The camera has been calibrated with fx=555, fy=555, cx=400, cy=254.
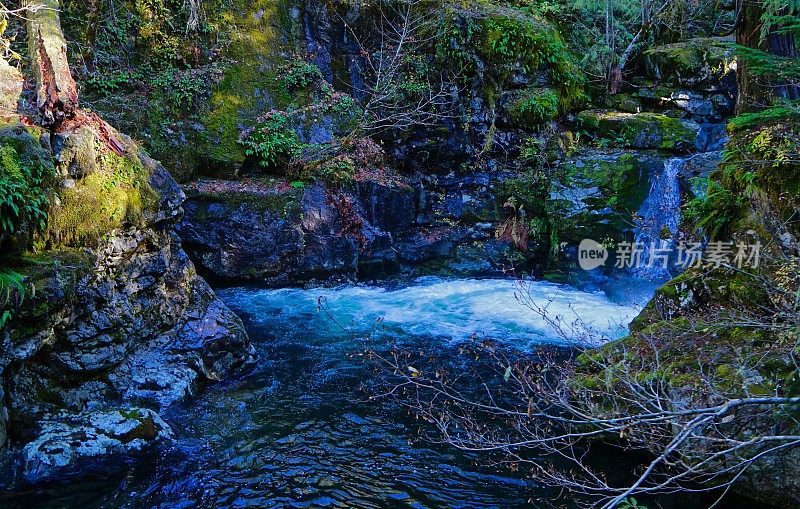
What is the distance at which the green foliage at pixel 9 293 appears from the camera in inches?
216

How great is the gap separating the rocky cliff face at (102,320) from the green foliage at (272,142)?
Answer: 12.5 feet

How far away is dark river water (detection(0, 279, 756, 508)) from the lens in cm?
507

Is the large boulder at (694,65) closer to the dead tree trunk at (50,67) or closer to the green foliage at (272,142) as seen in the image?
the green foliage at (272,142)

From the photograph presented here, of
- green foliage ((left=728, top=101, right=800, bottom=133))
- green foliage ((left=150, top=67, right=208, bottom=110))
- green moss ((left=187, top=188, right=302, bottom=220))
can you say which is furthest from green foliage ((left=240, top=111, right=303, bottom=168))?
green foliage ((left=728, top=101, right=800, bottom=133))

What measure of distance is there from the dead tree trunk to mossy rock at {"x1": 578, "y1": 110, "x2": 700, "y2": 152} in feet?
36.5

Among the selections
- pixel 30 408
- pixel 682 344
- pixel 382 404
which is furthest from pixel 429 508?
pixel 30 408

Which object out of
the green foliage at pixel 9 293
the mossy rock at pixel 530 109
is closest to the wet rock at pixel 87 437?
the green foliage at pixel 9 293

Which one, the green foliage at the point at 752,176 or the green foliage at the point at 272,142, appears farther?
the green foliage at the point at 272,142

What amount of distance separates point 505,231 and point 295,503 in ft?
29.1

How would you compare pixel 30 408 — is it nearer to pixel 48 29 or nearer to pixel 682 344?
pixel 48 29

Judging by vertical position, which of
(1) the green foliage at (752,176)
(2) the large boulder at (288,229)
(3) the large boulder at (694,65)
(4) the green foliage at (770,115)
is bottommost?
(2) the large boulder at (288,229)

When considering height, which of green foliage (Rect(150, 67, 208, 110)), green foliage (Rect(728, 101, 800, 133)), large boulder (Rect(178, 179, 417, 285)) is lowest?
large boulder (Rect(178, 179, 417, 285))

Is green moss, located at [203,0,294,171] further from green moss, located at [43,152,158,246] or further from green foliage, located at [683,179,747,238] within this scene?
green foliage, located at [683,179,747,238]

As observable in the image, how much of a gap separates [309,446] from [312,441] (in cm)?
10
